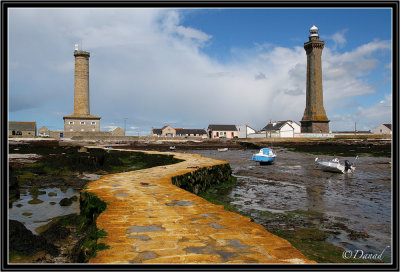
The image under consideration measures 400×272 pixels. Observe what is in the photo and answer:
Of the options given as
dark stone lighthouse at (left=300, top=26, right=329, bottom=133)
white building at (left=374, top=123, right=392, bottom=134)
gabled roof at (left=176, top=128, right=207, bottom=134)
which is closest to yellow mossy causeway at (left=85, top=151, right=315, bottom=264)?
dark stone lighthouse at (left=300, top=26, right=329, bottom=133)

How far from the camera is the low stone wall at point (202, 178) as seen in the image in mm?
11200

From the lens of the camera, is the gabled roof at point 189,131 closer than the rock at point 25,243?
No

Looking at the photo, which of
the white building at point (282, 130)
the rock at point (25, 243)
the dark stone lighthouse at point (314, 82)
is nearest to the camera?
the rock at point (25, 243)

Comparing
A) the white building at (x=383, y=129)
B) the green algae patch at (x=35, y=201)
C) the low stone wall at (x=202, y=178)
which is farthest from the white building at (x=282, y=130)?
the green algae patch at (x=35, y=201)

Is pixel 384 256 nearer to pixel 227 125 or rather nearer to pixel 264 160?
pixel 264 160

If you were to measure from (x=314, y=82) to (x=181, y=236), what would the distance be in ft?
214

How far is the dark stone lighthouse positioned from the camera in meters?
62.5

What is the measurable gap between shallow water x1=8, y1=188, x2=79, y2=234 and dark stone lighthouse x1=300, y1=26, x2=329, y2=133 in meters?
61.8

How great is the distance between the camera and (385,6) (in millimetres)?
3145

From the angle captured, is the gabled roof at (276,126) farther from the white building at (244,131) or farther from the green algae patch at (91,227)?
the green algae patch at (91,227)

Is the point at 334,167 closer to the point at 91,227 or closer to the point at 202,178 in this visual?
the point at 202,178

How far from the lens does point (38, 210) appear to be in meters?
8.55

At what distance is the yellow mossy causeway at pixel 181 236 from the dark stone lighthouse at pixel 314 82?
62.9 m

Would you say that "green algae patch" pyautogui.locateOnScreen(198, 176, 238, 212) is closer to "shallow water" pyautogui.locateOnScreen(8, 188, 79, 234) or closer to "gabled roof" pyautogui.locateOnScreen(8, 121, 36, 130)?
"shallow water" pyautogui.locateOnScreen(8, 188, 79, 234)
